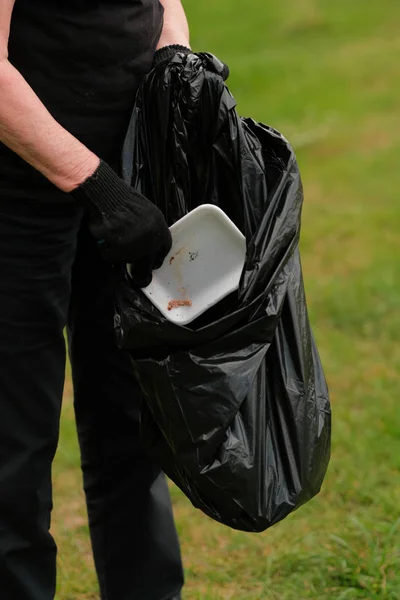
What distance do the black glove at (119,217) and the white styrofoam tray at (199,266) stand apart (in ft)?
0.35

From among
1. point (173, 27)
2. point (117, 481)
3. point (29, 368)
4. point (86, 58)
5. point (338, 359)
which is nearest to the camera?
point (86, 58)

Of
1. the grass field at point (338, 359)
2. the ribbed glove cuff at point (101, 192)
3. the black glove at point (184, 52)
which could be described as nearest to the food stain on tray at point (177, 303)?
the ribbed glove cuff at point (101, 192)

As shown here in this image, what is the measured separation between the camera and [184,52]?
2156 millimetres

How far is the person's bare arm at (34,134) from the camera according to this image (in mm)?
1843

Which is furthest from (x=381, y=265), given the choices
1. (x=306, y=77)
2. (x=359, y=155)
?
(x=306, y=77)

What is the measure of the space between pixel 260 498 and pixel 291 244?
494mm

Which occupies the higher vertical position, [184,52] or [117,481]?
[184,52]

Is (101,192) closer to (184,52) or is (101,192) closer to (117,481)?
(184,52)

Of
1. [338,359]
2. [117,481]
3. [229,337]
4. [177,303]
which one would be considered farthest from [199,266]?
[338,359]

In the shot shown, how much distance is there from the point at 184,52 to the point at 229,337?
0.59 meters

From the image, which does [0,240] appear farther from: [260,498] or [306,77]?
[306,77]

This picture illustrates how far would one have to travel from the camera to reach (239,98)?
28.1 feet

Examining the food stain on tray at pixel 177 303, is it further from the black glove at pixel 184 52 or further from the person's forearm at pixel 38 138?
the black glove at pixel 184 52

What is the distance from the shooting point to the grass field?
2773 millimetres
